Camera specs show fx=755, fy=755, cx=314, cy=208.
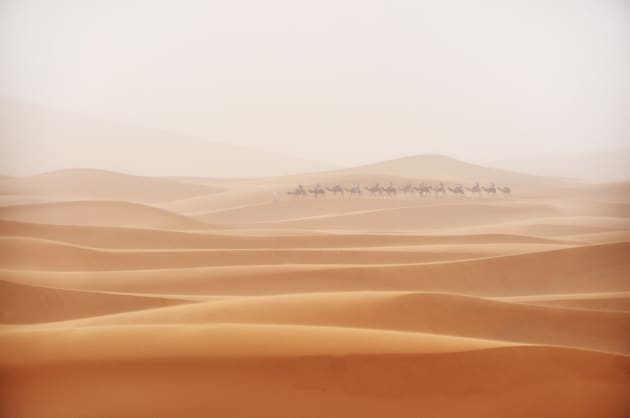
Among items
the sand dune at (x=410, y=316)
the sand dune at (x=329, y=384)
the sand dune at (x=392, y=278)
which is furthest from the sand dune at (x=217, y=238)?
the sand dune at (x=329, y=384)

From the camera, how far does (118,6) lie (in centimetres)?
462

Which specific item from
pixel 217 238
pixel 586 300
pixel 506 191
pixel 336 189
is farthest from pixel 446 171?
pixel 217 238

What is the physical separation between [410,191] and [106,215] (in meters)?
1.87

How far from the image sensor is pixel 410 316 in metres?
3.92

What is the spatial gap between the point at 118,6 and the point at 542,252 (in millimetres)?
2945

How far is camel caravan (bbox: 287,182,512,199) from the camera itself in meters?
4.69

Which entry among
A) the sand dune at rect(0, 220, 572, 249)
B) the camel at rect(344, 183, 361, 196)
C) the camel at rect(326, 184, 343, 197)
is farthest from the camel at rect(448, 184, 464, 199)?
the camel at rect(326, 184, 343, 197)

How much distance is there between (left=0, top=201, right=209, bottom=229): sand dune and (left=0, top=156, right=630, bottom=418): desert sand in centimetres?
1

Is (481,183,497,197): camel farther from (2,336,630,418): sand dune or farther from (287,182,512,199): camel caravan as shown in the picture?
(2,336,630,418): sand dune

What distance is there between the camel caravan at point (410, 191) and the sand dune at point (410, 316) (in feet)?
2.85

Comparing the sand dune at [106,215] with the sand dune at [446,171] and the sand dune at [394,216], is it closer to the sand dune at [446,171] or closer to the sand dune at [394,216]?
the sand dune at [394,216]

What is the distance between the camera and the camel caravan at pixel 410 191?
4688mm

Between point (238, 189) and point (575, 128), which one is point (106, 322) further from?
point (575, 128)

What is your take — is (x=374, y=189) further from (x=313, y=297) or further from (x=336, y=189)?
(x=313, y=297)
